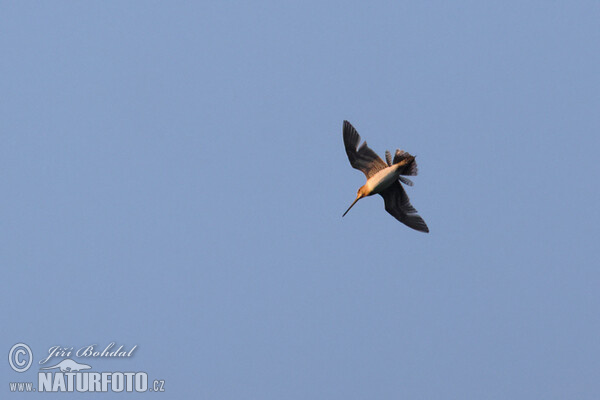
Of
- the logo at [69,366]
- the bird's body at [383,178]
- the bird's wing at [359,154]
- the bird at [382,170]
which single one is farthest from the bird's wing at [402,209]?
the logo at [69,366]

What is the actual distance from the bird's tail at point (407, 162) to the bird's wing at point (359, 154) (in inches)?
31.7

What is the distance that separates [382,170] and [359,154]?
1107 mm

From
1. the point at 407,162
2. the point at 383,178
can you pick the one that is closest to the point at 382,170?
the point at 383,178

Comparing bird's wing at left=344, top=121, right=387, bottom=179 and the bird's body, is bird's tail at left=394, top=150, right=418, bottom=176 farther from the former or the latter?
bird's wing at left=344, top=121, right=387, bottom=179

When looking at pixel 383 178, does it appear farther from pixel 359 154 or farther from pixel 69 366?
pixel 69 366

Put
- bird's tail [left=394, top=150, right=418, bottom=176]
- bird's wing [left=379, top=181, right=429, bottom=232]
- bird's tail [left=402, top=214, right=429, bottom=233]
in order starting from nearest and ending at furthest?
bird's tail [left=394, top=150, right=418, bottom=176] < bird's wing [left=379, top=181, right=429, bottom=232] < bird's tail [left=402, top=214, right=429, bottom=233]

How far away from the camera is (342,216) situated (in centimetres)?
3747

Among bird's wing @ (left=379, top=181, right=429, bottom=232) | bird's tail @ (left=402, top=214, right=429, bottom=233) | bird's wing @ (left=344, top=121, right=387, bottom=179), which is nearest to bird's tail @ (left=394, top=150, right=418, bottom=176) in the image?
bird's wing @ (left=344, top=121, right=387, bottom=179)

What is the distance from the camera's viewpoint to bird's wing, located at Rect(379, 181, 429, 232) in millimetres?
39281

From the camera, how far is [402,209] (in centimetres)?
3956

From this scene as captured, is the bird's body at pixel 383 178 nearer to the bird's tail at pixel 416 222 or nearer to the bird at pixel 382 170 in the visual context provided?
the bird at pixel 382 170

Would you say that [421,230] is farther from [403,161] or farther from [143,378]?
[143,378]

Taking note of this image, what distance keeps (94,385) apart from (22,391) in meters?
3.42

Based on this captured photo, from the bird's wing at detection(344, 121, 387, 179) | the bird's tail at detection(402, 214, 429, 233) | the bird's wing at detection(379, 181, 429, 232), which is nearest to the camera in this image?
the bird's wing at detection(344, 121, 387, 179)
